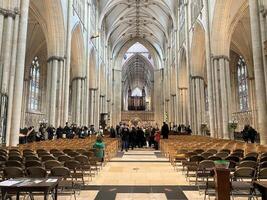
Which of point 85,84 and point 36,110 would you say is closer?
point 85,84

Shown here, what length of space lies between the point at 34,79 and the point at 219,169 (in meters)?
32.8

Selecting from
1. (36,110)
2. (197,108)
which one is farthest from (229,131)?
(36,110)

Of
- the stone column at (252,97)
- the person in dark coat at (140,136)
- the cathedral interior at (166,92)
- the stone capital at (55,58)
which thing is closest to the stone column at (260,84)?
the cathedral interior at (166,92)

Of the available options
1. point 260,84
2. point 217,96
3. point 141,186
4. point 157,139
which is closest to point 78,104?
point 157,139

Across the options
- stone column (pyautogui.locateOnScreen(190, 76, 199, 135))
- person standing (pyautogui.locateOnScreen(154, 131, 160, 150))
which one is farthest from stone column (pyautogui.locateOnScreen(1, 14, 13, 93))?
stone column (pyautogui.locateOnScreen(190, 76, 199, 135))

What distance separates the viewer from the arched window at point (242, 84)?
34531 mm

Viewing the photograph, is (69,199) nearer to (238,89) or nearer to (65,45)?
(65,45)

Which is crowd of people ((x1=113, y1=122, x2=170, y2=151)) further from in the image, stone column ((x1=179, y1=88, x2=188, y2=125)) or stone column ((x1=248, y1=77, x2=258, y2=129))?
stone column ((x1=248, y1=77, x2=258, y2=129))

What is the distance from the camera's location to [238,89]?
3628 centimetres

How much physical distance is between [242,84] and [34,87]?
26.1 m

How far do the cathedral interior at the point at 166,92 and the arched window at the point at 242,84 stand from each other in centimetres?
13

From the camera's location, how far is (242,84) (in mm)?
35625

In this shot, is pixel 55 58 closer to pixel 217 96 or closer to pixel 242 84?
pixel 217 96

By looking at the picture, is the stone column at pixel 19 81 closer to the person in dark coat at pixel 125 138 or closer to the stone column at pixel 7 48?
the stone column at pixel 7 48
